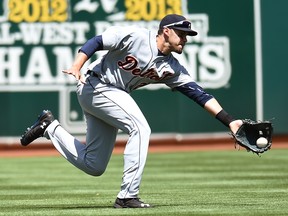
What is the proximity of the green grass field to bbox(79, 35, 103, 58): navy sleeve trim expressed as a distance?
122cm

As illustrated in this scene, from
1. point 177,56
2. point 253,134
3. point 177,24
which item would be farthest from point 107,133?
point 177,56

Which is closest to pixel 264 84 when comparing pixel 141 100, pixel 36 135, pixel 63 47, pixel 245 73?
pixel 245 73

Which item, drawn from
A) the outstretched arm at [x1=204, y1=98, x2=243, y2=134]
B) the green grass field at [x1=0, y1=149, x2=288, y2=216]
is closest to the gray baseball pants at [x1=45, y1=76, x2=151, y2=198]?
the green grass field at [x1=0, y1=149, x2=288, y2=216]

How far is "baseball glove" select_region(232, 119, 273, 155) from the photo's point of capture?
7.95 meters

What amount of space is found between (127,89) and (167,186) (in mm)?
2395

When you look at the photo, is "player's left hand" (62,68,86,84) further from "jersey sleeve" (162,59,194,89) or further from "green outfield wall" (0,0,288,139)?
"green outfield wall" (0,0,288,139)

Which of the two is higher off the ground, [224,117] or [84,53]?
[84,53]

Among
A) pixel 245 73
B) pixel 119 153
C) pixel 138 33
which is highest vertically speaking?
pixel 138 33

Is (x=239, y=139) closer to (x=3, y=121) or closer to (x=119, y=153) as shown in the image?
(x=119, y=153)

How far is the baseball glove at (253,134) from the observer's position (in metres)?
7.95

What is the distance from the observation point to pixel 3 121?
16656mm

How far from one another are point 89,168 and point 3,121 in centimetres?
866

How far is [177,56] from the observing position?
16.5 meters

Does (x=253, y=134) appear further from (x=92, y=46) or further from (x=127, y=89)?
(x=92, y=46)
